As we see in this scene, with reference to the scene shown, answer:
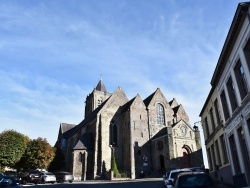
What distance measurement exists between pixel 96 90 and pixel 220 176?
47403mm

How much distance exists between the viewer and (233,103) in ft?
46.7

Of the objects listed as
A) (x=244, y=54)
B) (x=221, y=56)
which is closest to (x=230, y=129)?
(x=221, y=56)

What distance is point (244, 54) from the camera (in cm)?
1120

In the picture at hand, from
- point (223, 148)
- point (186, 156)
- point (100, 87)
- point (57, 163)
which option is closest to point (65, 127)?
point (100, 87)

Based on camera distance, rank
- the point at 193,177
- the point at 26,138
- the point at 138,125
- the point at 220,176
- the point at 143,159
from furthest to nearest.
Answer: the point at 26,138, the point at 138,125, the point at 143,159, the point at 220,176, the point at 193,177

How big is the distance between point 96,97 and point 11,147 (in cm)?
2790

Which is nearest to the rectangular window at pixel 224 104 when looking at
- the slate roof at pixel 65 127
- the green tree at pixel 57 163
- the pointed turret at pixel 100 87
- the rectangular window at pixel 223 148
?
the rectangular window at pixel 223 148

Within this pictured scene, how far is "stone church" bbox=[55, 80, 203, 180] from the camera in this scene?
3400 cm

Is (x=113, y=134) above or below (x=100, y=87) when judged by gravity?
below

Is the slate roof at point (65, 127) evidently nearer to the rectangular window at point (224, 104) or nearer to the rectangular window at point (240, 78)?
the rectangular window at point (224, 104)

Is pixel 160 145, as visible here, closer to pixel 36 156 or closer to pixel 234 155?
pixel 36 156

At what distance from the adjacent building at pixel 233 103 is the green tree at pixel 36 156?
27.6m

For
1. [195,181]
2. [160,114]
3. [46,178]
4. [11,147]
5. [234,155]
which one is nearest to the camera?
[195,181]

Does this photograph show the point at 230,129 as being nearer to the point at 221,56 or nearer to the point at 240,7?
the point at 221,56
